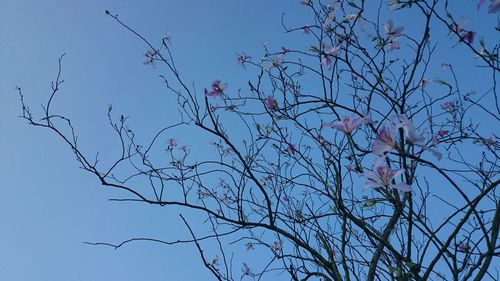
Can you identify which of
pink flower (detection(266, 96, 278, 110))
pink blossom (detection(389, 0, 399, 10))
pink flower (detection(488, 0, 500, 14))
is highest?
pink flower (detection(266, 96, 278, 110))

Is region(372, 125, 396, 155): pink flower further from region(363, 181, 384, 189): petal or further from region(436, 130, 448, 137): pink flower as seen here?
region(436, 130, 448, 137): pink flower

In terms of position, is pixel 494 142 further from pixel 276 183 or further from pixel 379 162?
pixel 379 162

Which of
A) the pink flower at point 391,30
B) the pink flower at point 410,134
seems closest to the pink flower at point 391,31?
the pink flower at point 391,30

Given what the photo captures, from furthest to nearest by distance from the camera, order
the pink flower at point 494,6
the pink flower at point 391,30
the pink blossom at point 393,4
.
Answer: the pink flower at point 391,30, the pink blossom at point 393,4, the pink flower at point 494,6

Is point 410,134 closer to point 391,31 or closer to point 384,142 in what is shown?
point 384,142

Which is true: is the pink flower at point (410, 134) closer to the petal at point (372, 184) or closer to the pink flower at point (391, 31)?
the petal at point (372, 184)

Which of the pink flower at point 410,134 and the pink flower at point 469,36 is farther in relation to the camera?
the pink flower at point 469,36

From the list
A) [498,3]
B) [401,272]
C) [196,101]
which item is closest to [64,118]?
[196,101]

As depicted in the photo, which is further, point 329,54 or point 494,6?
point 329,54

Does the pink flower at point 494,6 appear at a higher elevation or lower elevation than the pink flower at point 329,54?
lower

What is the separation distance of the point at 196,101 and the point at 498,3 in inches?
58.8

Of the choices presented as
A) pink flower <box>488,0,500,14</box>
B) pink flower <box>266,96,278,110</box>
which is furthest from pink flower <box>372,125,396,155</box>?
pink flower <box>266,96,278,110</box>

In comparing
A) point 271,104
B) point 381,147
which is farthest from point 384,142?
point 271,104

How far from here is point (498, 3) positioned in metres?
0.74
